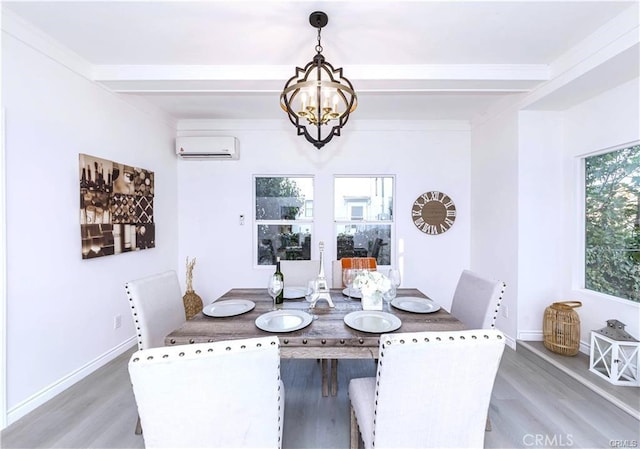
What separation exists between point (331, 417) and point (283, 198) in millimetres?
2545

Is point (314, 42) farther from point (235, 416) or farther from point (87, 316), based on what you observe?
point (87, 316)

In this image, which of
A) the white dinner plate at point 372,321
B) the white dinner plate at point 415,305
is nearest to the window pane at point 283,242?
the white dinner plate at point 415,305

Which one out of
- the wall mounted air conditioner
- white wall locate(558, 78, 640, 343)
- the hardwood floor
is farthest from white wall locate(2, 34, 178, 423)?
white wall locate(558, 78, 640, 343)

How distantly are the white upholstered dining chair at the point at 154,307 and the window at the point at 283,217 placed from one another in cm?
174

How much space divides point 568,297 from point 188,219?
4.32 m

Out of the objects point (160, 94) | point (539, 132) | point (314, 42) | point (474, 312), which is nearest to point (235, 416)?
point (474, 312)

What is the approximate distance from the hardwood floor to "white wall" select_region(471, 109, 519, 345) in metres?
0.85

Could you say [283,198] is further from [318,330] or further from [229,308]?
[318,330]

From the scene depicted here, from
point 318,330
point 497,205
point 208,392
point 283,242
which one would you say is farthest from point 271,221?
point 208,392

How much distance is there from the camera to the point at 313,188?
12.2 feet

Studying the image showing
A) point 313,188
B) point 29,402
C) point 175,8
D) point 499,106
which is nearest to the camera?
point 175,8

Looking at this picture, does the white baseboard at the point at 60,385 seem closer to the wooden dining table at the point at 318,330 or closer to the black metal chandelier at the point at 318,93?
the wooden dining table at the point at 318,330

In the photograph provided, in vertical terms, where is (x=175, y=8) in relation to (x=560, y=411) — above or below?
above

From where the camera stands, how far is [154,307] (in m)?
1.82
